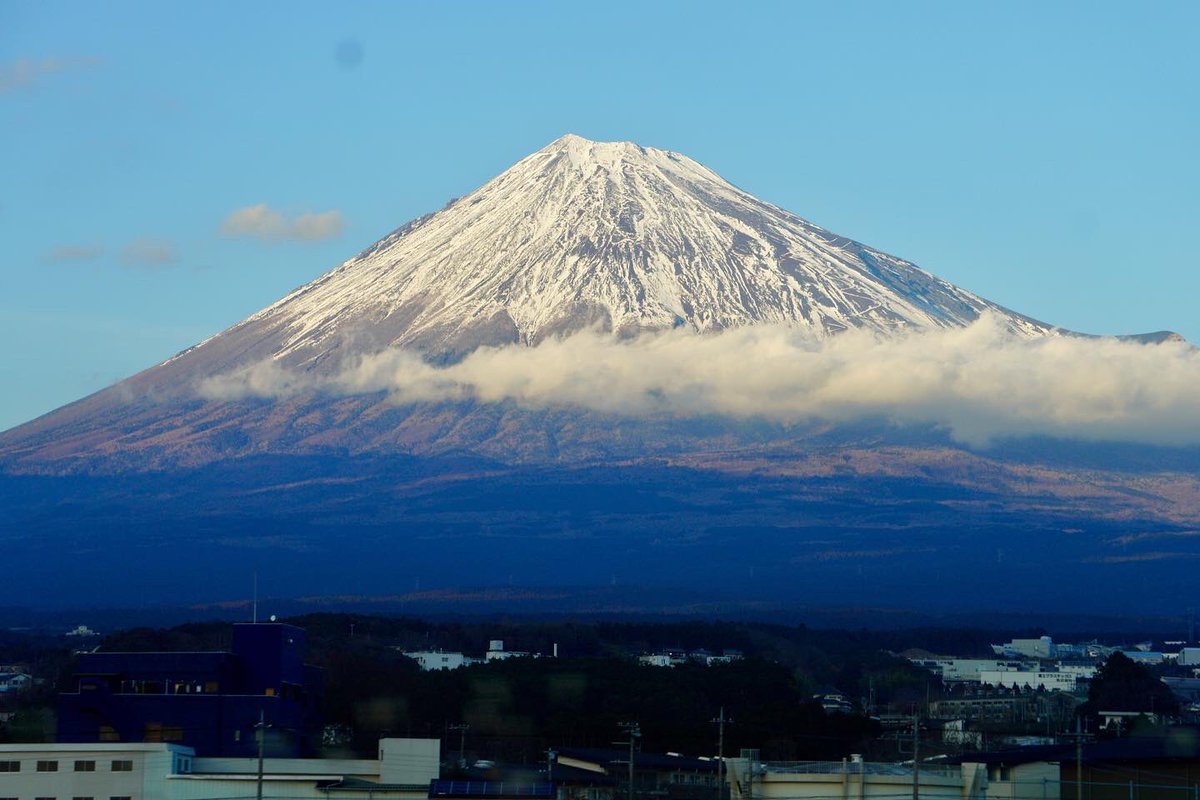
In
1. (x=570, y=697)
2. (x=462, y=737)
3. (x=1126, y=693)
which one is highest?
(x=570, y=697)

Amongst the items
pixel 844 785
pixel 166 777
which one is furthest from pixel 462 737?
pixel 844 785

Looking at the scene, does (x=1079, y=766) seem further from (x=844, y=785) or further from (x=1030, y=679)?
(x=1030, y=679)

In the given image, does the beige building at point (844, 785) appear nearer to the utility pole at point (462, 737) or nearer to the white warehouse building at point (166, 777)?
the white warehouse building at point (166, 777)

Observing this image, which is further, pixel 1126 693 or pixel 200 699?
pixel 1126 693

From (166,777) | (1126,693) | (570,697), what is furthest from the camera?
(1126,693)

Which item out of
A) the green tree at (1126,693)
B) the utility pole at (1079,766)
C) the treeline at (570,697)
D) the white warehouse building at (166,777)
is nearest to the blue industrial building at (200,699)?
the treeline at (570,697)

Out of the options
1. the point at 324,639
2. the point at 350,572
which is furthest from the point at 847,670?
the point at 350,572

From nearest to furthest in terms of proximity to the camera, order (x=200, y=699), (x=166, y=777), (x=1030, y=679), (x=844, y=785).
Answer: (x=844, y=785) < (x=166, y=777) < (x=200, y=699) < (x=1030, y=679)

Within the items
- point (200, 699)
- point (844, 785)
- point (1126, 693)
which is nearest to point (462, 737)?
point (200, 699)

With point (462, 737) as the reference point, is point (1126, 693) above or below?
above

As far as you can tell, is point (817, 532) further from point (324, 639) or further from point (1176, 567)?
point (324, 639)
